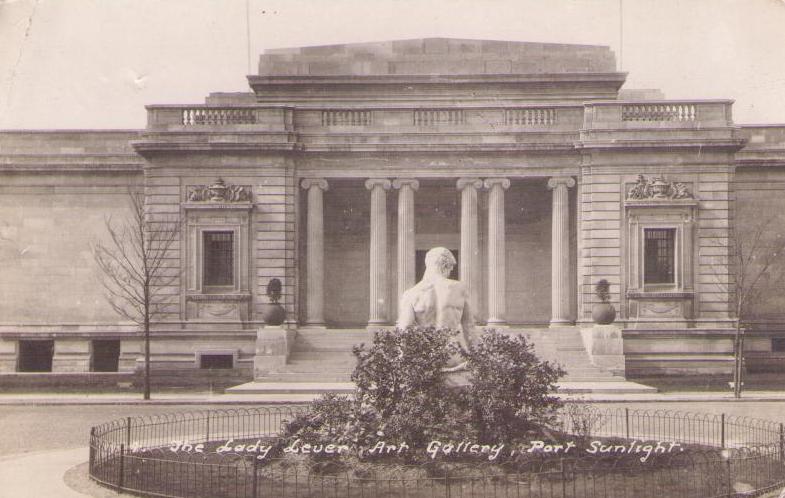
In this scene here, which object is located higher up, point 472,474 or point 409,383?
point 409,383

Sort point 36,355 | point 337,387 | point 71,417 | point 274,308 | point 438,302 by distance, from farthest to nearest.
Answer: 1. point 36,355
2. point 274,308
3. point 337,387
4. point 71,417
5. point 438,302

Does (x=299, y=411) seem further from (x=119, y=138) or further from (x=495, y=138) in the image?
(x=119, y=138)

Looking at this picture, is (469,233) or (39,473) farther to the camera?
(469,233)

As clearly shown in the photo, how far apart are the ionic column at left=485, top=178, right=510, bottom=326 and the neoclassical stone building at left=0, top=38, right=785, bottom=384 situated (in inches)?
2.5

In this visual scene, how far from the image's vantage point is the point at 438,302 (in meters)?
14.6

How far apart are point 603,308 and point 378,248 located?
8339 mm

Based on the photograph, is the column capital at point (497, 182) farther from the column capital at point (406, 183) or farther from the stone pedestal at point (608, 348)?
the stone pedestal at point (608, 348)

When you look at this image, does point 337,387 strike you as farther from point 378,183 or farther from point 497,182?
point 497,182

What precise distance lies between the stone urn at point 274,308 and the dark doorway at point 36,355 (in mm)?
10545

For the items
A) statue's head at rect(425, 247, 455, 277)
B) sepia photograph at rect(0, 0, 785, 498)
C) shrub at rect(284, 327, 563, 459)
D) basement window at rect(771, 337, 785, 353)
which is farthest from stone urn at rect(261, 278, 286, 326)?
basement window at rect(771, 337, 785, 353)

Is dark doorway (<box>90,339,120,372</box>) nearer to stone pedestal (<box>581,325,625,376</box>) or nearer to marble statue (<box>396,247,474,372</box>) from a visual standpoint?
stone pedestal (<box>581,325,625,376</box>)

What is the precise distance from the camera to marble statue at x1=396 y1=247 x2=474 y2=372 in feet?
48.0

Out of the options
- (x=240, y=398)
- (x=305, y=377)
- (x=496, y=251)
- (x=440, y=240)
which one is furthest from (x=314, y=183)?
(x=240, y=398)

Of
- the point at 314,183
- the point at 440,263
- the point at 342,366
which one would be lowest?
the point at 342,366
